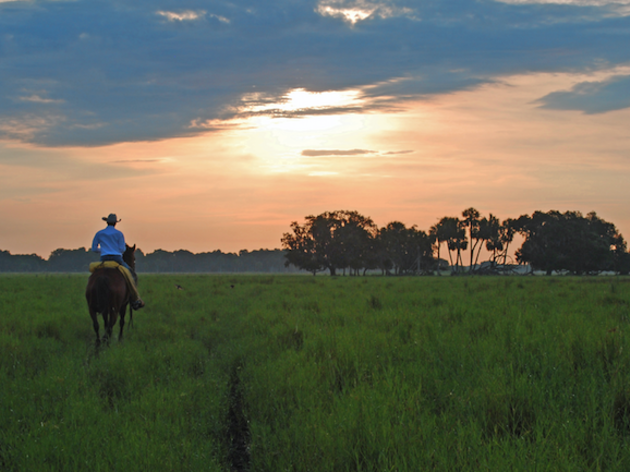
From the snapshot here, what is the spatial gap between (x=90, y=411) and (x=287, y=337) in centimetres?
485

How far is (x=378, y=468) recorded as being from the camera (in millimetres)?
4180

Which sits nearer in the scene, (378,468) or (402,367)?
(378,468)

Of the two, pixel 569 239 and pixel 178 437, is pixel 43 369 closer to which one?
pixel 178 437

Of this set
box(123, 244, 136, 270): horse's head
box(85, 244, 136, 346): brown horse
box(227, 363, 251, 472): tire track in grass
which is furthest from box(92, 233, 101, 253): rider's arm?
box(227, 363, 251, 472): tire track in grass

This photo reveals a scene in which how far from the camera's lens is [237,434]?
221 inches

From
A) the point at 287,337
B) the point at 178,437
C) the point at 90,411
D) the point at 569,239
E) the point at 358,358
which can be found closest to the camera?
the point at 178,437

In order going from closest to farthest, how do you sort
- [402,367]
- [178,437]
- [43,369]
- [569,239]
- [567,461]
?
[567,461] → [178,437] → [402,367] → [43,369] → [569,239]

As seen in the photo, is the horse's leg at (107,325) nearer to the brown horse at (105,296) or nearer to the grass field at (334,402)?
the brown horse at (105,296)

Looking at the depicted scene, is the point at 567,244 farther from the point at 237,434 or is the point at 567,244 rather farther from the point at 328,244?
the point at 237,434

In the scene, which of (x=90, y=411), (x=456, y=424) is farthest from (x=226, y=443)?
(x=456, y=424)

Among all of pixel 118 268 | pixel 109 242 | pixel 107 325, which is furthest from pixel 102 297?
pixel 109 242

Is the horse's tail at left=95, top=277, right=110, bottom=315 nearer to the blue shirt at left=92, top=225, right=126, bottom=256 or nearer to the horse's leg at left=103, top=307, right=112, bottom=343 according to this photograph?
the horse's leg at left=103, top=307, right=112, bottom=343

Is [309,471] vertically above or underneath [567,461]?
underneath

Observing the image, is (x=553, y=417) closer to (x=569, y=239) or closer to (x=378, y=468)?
(x=378, y=468)
